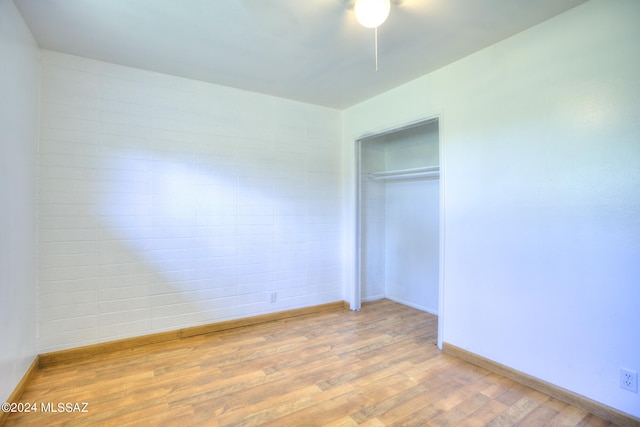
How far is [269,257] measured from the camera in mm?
3508

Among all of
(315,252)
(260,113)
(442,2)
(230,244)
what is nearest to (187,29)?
(260,113)

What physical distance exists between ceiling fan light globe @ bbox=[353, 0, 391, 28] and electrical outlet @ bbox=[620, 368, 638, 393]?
251cm

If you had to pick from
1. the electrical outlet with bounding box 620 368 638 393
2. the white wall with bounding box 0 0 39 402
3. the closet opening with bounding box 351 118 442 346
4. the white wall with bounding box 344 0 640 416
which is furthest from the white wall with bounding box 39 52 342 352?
the electrical outlet with bounding box 620 368 638 393

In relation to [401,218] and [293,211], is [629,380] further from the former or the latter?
[293,211]

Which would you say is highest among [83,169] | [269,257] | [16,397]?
[83,169]

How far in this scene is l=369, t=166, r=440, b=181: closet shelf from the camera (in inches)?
140

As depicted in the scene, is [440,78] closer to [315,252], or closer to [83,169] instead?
[315,252]

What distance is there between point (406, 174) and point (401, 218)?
0.66m

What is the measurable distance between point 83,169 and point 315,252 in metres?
2.46

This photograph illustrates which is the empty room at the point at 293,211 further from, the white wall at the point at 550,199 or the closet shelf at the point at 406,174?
the closet shelf at the point at 406,174

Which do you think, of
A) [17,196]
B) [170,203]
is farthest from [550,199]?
[17,196]

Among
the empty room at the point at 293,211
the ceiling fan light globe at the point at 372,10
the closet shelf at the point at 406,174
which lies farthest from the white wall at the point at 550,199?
the ceiling fan light globe at the point at 372,10

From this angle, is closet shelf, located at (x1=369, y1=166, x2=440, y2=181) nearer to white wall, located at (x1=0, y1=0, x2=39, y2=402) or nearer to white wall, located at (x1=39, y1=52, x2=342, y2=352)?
white wall, located at (x1=39, y1=52, x2=342, y2=352)

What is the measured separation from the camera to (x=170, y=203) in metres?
2.96
